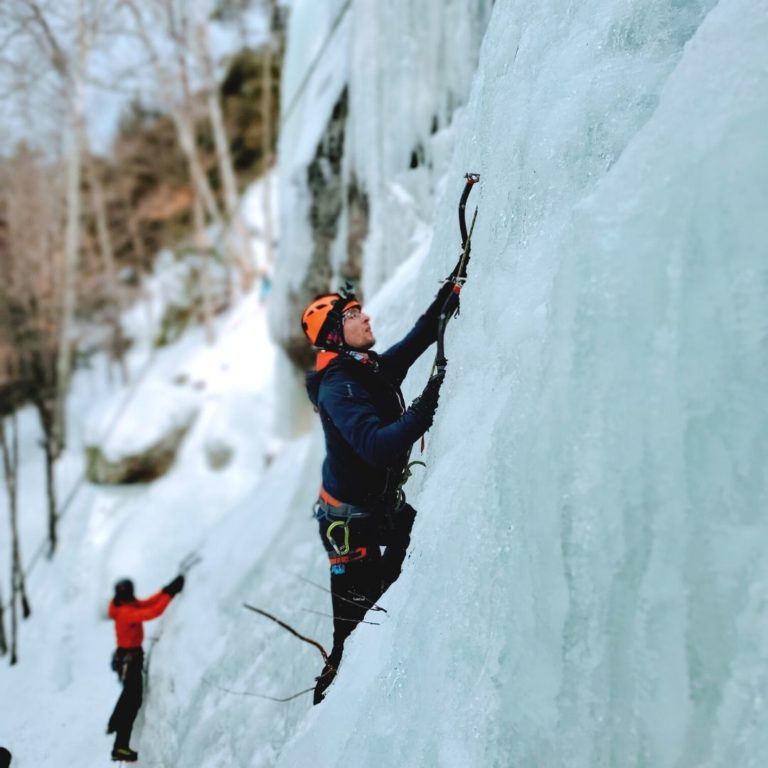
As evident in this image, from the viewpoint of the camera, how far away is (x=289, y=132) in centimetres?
823

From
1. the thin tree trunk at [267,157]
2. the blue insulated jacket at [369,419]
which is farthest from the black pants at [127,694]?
the thin tree trunk at [267,157]

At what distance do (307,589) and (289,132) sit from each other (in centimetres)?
620

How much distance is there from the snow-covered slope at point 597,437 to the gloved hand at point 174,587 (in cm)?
264

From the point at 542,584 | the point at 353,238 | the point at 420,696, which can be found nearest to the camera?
the point at 542,584

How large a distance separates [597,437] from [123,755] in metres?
3.21

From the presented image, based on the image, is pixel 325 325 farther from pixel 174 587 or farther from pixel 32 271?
pixel 32 271

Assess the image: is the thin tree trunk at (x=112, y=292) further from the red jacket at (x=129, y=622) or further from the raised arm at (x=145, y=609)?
the red jacket at (x=129, y=622)

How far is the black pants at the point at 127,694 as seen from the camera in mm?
3555

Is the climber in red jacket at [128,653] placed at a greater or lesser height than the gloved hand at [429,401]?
lesser

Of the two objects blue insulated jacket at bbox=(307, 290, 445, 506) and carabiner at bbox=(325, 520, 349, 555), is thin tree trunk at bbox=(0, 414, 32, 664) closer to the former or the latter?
carabiner at bbox=(325, 520, 349, 555)

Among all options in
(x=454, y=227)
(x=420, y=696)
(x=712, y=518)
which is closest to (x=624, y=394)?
(x=712, y=518)

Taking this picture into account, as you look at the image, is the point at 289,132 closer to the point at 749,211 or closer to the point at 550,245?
the point at 550,245

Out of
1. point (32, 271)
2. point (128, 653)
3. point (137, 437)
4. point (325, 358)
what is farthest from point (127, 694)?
point (32, 271)

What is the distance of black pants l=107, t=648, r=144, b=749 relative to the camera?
3.56 m
